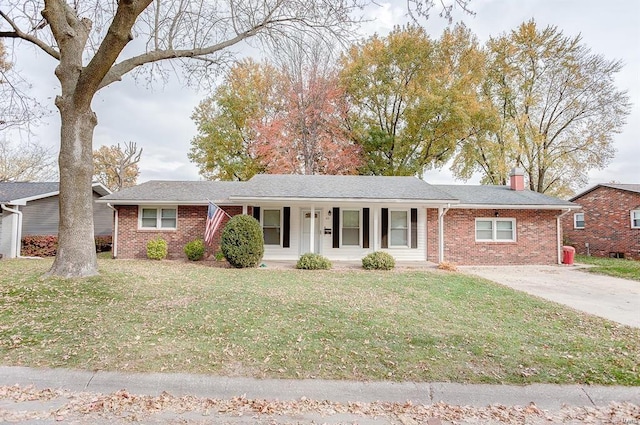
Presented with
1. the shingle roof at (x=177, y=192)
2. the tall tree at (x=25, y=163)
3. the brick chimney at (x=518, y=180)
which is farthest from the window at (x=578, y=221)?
the tall tree at (x=25, y=163)

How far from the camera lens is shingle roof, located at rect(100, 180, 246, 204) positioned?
1383cm

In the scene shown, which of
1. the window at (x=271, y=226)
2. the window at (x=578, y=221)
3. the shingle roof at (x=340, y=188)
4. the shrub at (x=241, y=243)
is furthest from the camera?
the window at (x=578, y=221)

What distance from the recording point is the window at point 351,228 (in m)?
14.1

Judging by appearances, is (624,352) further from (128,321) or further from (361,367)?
(128,321)

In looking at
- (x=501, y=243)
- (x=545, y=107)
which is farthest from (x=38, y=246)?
(x=545, y=107)

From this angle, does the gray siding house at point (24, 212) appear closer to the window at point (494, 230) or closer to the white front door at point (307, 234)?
the white front door at point (307, 234)

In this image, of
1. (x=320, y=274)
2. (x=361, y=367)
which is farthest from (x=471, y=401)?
(x=320, y=274)

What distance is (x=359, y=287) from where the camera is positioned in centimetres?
831

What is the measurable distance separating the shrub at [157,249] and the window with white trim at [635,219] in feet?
72.1

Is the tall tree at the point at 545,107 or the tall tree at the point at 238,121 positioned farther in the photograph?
the tall tree at the point at 238,121

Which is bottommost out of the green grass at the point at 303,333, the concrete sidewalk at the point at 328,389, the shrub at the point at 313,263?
the concrete sidewalk at the point at 328,389

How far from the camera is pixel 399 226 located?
554 inches

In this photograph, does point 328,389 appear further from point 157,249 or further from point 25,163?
point 25,163

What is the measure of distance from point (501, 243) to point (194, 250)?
12.8 metres
